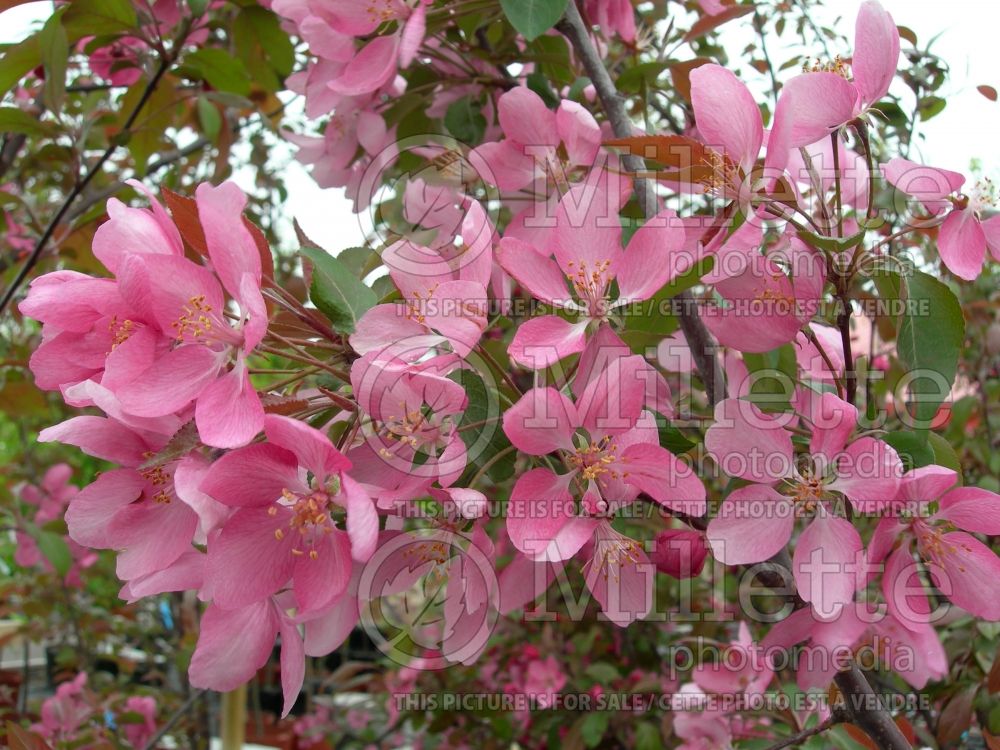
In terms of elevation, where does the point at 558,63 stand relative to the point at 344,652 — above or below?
above

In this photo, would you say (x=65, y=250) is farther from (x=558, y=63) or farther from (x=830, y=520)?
(x=830, y=520)

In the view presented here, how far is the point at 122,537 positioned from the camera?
658 millimetres

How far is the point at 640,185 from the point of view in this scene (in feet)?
3.08

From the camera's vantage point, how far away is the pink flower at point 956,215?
69 cm

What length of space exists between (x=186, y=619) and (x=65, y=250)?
126 centimetres

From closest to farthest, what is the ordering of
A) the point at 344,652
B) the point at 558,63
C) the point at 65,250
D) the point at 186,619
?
the point at 558,63, the point at 65,250, the point at 186,619, the point at 344,652

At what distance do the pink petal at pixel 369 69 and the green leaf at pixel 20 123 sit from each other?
2.03 feet

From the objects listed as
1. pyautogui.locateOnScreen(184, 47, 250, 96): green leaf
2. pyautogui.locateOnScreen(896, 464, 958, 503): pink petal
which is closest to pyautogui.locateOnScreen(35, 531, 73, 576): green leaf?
pyautogui.locateOnScreen(184, 47, 250, 96): green leaf

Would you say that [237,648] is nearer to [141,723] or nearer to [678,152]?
[678,152]

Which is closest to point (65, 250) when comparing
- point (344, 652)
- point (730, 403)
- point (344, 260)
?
point (344, 260)

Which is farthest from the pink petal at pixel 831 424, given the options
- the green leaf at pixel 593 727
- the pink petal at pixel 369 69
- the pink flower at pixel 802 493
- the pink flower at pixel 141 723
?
the pink flower at pixel 141 723

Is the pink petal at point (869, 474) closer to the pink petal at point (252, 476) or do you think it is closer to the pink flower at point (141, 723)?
the pink petal at point (252, 476)

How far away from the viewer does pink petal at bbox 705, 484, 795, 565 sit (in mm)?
674

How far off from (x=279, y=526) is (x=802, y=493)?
0.42m
